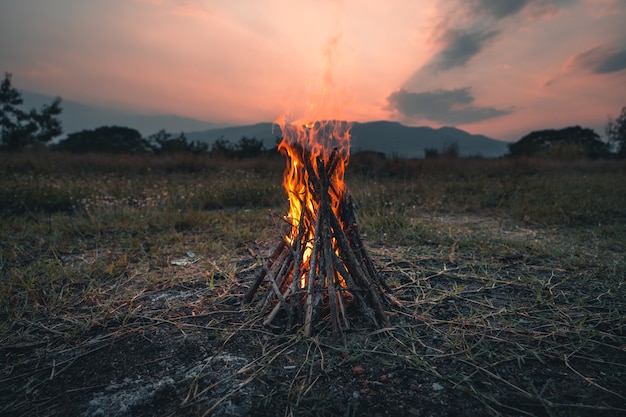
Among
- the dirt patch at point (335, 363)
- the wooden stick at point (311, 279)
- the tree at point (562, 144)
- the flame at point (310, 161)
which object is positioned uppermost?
the tree at point (562, 144)

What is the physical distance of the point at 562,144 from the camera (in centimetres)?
1788

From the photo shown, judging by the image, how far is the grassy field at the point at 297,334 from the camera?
175 cm

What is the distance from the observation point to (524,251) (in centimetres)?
402

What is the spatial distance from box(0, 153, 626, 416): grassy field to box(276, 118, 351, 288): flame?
0.28 metres

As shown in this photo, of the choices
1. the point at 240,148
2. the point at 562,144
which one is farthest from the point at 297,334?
the point at 562,144

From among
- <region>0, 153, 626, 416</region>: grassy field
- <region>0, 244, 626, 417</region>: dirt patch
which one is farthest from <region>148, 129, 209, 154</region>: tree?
<region>0, 244, 626, 417</region>: dirt patch

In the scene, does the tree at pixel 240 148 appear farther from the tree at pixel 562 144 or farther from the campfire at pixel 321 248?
the campfire at pixel 321 248

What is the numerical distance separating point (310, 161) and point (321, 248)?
2.00 ft

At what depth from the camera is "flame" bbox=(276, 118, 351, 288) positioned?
243 cm

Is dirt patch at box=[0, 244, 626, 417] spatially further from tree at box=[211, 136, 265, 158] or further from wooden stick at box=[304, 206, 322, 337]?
tree at box=[211, 136, 265, 158]

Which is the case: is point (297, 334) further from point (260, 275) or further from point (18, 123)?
point (18, 123)

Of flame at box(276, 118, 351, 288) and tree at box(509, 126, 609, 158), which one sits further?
tree at box(509, 126, 609, 158)

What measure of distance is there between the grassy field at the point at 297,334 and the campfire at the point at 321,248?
146mm

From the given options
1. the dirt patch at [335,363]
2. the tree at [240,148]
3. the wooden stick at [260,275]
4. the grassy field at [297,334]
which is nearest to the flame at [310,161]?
the wooden stick at [260,275]
